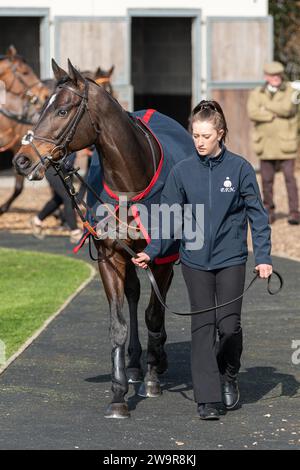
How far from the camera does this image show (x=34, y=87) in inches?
639

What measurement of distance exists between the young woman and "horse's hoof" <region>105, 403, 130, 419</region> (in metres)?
0.40

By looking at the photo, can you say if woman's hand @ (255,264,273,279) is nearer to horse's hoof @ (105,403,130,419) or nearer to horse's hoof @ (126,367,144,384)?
horse's hoof @ (105,403,130,419)

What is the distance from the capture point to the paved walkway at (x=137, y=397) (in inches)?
272

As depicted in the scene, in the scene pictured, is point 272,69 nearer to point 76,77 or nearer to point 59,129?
point 76,77

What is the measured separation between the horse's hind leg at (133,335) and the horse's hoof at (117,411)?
1020 millimetres

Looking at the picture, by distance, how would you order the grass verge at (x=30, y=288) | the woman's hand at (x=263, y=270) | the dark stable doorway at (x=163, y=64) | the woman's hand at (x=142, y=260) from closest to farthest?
the woman's hand at (x=263, y=270) < the woman's hand at (x=142, y=260) < the grass verge at (x=30, y=288) < the dark stable doorway at (x=163, y=64)

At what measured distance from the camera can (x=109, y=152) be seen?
7.59 meters

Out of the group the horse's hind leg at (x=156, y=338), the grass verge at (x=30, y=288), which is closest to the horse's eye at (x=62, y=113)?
the horse's hind leg at (x=156, y=338)

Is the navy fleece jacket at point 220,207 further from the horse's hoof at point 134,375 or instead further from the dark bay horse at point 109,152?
the horse's hoof at point 134,375

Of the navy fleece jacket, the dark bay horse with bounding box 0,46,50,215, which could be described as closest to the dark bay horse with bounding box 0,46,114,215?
the dark bay horse with bounding box 0,46,50,215

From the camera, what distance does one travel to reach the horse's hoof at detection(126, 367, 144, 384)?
8.48 metres

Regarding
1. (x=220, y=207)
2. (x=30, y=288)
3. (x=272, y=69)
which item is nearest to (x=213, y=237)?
(x=220, y=207)

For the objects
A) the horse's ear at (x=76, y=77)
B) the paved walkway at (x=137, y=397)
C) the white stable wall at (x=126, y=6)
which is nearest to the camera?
the paved walkway at (x=137, y=397)

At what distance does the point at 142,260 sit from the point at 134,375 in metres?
1.23
